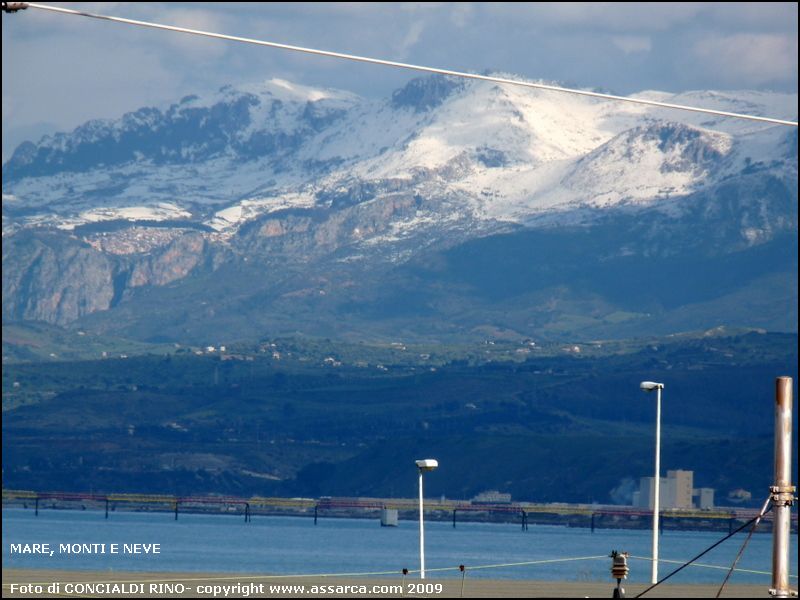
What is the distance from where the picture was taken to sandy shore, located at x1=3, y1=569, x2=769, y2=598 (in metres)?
53.6

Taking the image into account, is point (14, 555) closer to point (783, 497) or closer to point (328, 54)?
point (328, 54)

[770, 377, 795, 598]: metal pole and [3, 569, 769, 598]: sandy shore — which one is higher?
[770, 377, 795, 598]: metal pole

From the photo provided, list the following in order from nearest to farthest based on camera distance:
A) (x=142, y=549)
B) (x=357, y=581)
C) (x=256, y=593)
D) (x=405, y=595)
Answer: (x=405, y=595) < (x=256, y=593) < (x=357, y=581) < (x=142, y=549)

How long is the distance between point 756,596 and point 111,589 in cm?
2332

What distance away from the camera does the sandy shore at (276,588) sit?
53.6 m

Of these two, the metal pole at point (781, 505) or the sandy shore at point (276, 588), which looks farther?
the sandy shore at point (276, 588)

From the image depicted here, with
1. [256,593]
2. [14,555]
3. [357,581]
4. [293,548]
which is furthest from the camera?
[293,548]

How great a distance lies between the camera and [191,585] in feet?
196

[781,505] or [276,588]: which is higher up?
[781,505]

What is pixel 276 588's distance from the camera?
58094 mm

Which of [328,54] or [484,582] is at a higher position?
[328,54]

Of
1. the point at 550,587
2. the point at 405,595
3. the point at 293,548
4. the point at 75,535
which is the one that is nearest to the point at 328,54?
the point at 405,595

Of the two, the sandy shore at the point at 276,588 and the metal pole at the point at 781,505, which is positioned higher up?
the metal pole at the point at 781,505

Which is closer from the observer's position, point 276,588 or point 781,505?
point 781,505
